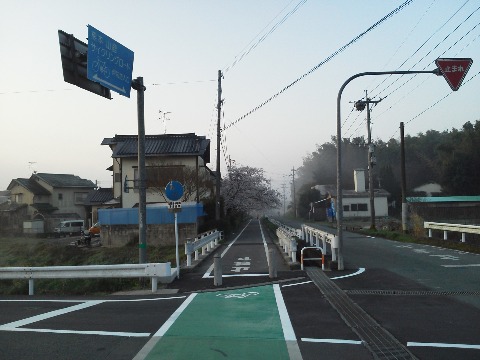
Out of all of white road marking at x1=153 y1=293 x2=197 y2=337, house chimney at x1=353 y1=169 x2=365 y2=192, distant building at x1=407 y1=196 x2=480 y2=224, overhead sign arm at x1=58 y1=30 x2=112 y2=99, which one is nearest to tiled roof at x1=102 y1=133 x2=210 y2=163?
distant building at x1=407 y1=196 x2=480 y2=224

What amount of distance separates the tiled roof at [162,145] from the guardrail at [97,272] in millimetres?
24704

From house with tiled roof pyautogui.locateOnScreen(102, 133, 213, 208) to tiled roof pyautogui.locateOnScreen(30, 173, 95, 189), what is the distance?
1840cm

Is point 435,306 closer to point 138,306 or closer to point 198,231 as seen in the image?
point 138,306

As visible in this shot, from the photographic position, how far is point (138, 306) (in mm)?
8367

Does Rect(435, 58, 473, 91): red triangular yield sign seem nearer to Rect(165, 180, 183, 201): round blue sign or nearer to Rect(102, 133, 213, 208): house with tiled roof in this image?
Rect(165, 180, 183, 201): round blue sign

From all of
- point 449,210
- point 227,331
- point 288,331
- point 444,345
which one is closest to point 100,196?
point 449,210

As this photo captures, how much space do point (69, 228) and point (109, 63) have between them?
38864mm

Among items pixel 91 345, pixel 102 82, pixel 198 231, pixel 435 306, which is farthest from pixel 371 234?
pixel 91 345

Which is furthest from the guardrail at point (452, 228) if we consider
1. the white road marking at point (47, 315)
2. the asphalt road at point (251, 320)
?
the white road marking at point (47, 315)

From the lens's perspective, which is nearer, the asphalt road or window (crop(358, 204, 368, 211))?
the asphalt road

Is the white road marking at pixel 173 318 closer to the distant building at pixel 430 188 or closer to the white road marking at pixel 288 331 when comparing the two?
the white road marking at pixel 288 331

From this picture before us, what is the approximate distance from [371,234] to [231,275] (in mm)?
20342

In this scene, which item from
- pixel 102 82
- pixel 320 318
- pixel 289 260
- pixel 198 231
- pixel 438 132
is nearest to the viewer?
pixel 320 318

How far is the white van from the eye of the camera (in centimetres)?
4384
